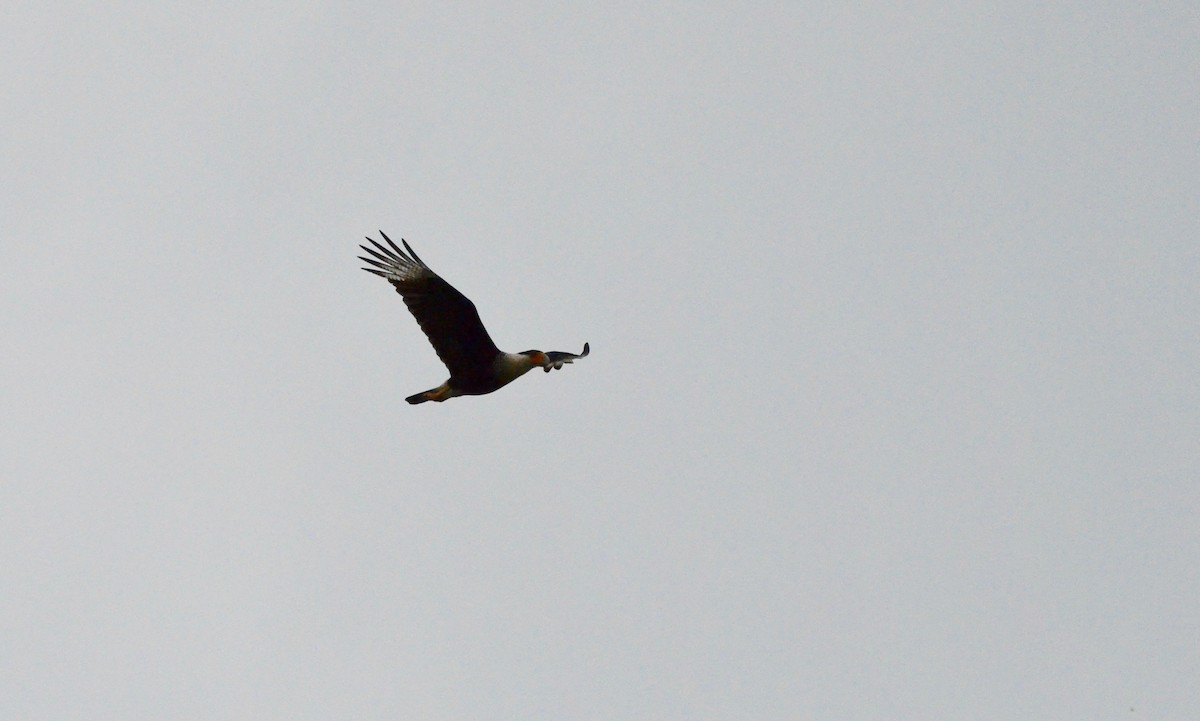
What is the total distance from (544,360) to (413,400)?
195 cm

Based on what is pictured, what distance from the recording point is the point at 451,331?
1140 inches

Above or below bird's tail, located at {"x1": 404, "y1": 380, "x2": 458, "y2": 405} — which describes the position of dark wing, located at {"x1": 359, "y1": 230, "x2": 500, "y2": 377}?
above

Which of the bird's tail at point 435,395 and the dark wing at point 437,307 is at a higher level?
the dark wing at point 437,307

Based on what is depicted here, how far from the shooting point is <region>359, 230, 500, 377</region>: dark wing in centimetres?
2875

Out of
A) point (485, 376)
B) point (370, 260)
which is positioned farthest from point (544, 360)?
point (370, 260)

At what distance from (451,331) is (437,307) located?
39cm

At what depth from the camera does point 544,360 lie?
2938cm

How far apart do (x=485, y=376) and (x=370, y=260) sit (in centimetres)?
226

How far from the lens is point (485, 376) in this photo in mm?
29297

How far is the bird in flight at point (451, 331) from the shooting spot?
28781 millimetres

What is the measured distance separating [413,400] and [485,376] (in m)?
1.13

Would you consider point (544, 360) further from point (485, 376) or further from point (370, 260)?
point (370, 260)

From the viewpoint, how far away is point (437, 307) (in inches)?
1136

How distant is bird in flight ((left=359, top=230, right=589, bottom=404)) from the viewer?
28.8 meters
